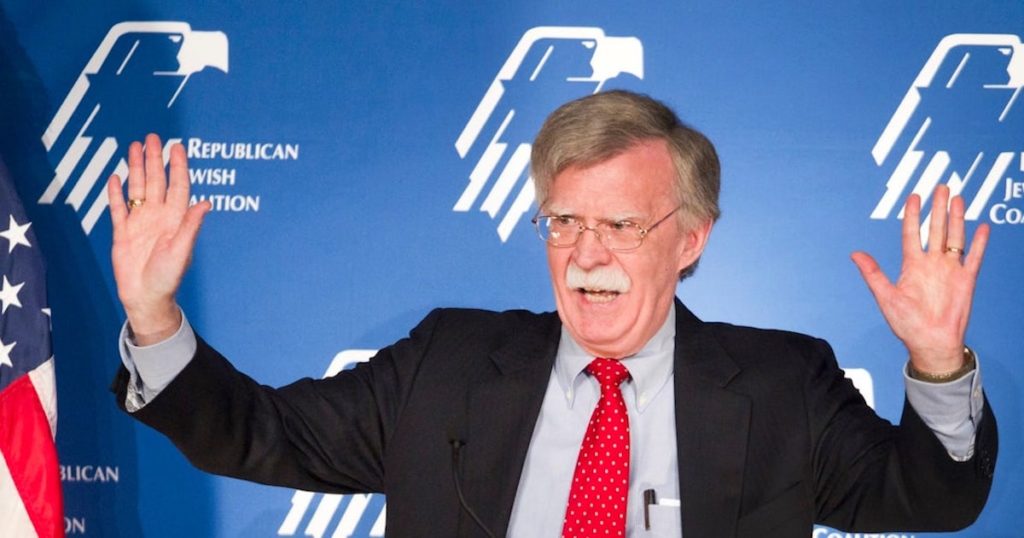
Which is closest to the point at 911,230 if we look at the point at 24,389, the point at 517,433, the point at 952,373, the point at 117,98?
the point at 952,373

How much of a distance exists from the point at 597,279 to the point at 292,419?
0.64 m

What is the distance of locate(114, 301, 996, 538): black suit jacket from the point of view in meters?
2.30

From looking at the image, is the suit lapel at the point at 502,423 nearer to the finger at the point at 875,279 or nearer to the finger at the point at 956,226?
the finger at the point at 875,279

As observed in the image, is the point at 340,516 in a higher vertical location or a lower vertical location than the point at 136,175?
lower

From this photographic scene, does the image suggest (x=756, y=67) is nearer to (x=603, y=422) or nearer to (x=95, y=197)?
(x=603, y=422)

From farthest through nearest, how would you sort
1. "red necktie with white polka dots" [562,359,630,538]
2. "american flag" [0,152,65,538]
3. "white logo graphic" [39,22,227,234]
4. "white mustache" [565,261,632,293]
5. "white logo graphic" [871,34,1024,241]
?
1. "white logo graphic" [39,22,227,234]
2. "white logo graphic" [871,34,1024,241]
3. "american flag" [0,152,65,538]
4. "white mustache" [565,261,632,293]
5. "red necktie with white polka dots" [562,359,630,538]

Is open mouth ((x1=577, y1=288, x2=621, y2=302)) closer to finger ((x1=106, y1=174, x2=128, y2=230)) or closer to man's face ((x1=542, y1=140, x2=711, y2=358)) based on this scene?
man's face ((x1=542, y1=140, x2=711, y2=358))

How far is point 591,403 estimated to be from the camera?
2.52 metres

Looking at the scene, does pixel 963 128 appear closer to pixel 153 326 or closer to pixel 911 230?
pixel 911 230

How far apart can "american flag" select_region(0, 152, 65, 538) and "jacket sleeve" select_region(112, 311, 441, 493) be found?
0.94 meters

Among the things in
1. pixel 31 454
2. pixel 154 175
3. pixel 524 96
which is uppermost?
pixel 524 96

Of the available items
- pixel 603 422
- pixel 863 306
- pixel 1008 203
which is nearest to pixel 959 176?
pixel 1008 203

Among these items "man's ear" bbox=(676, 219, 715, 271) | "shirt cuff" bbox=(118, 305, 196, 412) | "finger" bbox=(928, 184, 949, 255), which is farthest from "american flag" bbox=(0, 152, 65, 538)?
"finger" bbox=(928, 184, 949, 255)

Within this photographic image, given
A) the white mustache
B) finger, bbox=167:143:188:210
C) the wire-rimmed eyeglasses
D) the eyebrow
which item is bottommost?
the white mustache
